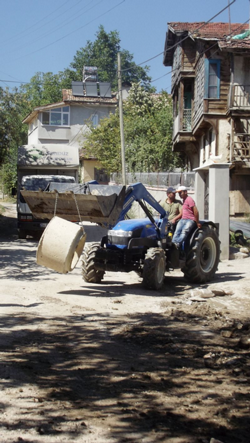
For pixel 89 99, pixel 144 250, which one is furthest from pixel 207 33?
pixel 89 99

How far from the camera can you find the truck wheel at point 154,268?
10344 mm

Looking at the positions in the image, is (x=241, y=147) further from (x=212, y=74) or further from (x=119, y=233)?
(x=119, y=233)

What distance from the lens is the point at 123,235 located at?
419 inches

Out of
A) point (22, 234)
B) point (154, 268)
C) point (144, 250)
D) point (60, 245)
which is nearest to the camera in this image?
point (60, 245)

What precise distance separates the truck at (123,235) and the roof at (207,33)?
51.3ft

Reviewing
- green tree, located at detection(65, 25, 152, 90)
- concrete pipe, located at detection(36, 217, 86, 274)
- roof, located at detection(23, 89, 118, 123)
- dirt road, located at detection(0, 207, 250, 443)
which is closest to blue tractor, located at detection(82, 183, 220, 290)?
dirt road, located at detection(0, 207, 250, 443)

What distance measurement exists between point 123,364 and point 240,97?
22.7 meters

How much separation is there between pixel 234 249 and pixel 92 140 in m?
33.1

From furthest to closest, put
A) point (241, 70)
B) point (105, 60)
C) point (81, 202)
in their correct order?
point (105, 60)
point (241, 70)
point (81, 202)

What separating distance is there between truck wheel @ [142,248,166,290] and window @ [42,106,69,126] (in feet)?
148

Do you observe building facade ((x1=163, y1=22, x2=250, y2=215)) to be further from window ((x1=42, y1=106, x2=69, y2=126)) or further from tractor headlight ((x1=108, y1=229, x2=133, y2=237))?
window ((x1=42, y1=106, x2=69, y2=126))

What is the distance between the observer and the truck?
10055 mm

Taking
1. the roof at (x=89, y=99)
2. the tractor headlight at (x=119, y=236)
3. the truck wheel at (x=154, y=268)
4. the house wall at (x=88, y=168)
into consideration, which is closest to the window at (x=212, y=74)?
the tractor headlight at (x=119, y=236)

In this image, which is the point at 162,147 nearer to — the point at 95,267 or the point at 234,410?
the point at 95,267
